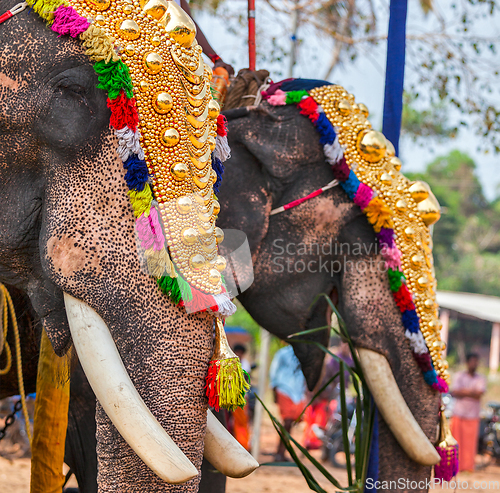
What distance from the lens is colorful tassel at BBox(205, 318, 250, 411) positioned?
1.27 m

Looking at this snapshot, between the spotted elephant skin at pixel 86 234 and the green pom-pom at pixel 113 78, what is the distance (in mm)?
25

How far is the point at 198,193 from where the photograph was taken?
1423mm

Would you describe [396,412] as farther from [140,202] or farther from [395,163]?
[140,202]

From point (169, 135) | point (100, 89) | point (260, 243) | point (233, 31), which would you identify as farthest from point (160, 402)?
point (233, 31)

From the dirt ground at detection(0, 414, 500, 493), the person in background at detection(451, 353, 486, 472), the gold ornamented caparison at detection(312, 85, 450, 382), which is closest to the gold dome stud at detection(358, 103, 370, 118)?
the gold ornamented caparison at detection(312, 85, 450, 382)

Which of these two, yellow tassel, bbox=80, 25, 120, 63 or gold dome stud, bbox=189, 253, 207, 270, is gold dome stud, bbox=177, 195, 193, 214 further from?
yellow tassel, bbox=80, 25, 120, 63

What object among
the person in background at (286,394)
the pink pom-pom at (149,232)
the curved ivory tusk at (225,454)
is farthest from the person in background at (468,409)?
the pink pom-pom at (149,232)

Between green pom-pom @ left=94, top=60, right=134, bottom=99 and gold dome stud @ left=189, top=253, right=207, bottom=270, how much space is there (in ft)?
1.26

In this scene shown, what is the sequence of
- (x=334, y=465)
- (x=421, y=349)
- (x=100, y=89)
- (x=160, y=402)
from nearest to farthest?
1. (x=160, y=402)
2. (x=100, y=89)
3. (x=421, y=349)
4. (x=334, y=465)

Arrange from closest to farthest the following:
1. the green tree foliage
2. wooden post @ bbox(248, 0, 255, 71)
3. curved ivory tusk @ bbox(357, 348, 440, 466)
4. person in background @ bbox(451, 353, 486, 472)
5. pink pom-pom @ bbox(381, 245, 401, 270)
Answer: curved ivory tusk @ bbox(357, 348, 440, 466) → pink pom-pom @ bbox(381, 245, 401, 270) → wooden post @ bbox(248, 0, 255, 71) → person in background @ bbox(451, 353, 486, 472) → the green tree foliage

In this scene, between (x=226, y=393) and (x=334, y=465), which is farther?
(x=334, y=465)

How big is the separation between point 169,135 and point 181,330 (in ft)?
1.43

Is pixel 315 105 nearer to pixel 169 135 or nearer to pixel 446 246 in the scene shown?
pixel 169 135

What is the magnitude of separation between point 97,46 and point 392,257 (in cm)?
137
